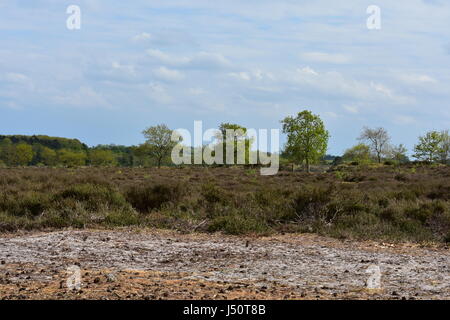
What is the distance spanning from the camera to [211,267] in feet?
30.3

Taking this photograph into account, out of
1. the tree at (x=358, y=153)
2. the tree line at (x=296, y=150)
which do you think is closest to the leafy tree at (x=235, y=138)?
the tree line at (x=296, y=150)

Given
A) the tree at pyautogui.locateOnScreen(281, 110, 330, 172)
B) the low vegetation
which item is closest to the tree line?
the tree at pyautogui.locateOnScreen(281, 110, 330, 172)

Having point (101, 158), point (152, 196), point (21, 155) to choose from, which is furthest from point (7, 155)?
point (152, 196)

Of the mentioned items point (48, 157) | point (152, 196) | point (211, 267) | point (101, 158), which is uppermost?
point (48, 157)

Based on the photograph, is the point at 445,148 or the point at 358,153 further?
the point at 358,153

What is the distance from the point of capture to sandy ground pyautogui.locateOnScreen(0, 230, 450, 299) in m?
7.43

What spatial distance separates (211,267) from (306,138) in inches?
2058

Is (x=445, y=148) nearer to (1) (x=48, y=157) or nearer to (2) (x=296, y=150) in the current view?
(2) (x=296, y=150)

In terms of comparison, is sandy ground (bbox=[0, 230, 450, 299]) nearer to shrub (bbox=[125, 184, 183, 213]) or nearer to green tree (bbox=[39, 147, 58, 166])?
shrub (bbox=[125, 184, 183, 213])

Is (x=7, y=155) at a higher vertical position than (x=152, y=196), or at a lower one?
higher

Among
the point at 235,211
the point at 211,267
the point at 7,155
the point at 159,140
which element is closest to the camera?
the point at 211,267

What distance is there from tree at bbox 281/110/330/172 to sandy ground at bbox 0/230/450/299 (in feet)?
156
